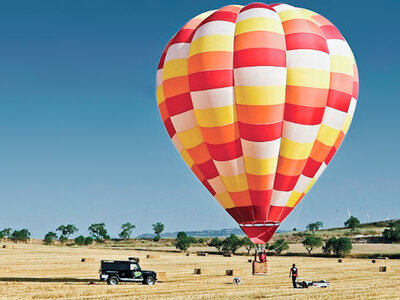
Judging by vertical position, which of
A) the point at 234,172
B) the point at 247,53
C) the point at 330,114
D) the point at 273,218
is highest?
the point at 247,53

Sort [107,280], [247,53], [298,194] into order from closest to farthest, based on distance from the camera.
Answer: [247,53]
[298,194]
[107,280]

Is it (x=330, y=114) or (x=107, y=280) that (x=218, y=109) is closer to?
(x=330, y=114)

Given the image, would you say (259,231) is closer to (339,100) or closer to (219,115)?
(219,115)

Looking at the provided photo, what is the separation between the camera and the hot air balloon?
27422 mm

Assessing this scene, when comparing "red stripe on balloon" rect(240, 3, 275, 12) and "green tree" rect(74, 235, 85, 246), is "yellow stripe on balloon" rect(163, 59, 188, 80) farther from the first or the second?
"green tree" rect(74, 235, 85, 246)

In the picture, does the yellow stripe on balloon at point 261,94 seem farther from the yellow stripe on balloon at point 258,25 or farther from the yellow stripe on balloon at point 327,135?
the yellow stripe on balloon at point 327,135

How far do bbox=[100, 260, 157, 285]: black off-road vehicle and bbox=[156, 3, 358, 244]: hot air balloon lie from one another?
24.4 feet

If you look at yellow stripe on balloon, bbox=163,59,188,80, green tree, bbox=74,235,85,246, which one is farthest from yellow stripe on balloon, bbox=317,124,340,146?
green tree, bbox=74,235,85,246

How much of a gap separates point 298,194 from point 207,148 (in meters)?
5.39

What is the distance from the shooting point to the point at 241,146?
28.2 metres

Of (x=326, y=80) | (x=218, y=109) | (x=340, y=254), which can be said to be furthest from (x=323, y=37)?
(x=340, y=254)

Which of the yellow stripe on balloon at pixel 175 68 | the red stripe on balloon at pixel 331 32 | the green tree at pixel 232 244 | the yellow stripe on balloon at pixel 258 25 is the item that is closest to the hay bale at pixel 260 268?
the yellow stripe on balloon at pixel 175 68

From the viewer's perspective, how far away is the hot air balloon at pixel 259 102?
27422 millimetres

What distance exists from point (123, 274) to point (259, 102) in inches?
528
